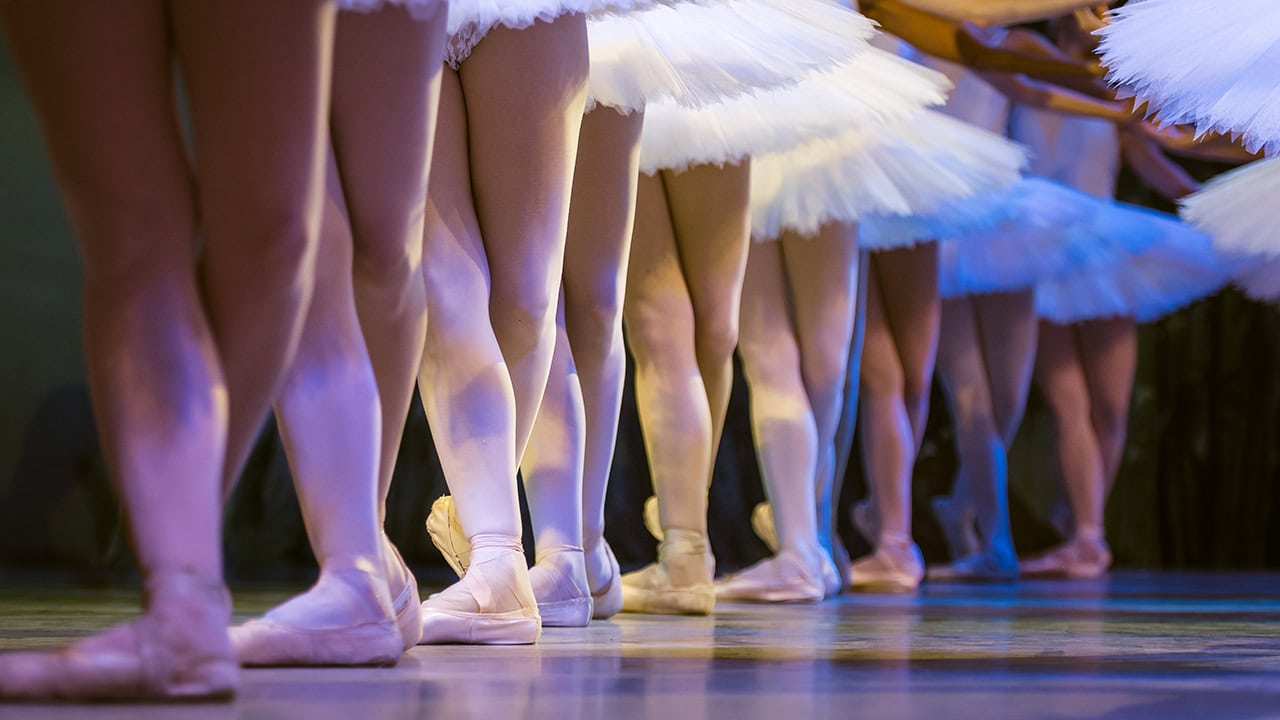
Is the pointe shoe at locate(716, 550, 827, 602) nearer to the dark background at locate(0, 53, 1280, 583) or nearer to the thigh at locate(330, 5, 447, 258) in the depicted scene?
the dark background at locate(0, 53, 1280, 583)

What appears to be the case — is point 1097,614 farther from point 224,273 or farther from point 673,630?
point 224,273

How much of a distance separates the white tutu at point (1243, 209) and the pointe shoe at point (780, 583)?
3.95 ft

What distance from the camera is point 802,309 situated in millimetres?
3279

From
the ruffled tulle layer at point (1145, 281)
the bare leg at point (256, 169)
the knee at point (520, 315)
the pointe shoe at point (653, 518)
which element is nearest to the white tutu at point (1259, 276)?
the ruffled tulle layer at point (1145, 281)

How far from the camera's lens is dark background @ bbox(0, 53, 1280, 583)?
173 inches

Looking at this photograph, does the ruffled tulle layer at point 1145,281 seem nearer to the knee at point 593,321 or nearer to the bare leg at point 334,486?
the knee at point 593,321

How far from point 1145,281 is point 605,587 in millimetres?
3360

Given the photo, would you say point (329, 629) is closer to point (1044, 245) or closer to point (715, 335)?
point (715, 335)

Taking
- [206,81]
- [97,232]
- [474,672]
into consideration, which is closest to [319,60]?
[206,81]

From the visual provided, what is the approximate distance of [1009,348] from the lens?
4.86m

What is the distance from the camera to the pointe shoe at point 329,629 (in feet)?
4.37

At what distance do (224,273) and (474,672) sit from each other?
412 millimetres

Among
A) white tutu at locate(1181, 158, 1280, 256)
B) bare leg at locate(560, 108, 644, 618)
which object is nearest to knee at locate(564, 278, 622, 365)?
bare leg at locate(560, 108, 644, 618)

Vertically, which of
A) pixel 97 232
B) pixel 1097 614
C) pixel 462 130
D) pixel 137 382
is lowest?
pixel 1097 614
